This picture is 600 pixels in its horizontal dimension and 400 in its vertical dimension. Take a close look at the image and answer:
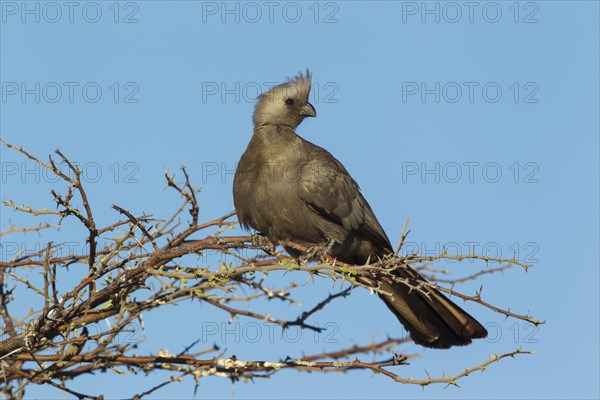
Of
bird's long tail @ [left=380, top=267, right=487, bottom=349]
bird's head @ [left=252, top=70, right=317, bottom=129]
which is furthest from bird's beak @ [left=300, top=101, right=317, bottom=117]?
bird's long tail @ [left=380, top=267, right=487, bottom=349]

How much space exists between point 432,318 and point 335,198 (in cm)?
122

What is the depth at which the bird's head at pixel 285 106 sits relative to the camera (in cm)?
646

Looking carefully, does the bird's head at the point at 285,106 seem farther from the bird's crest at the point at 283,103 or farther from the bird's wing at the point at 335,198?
the bird's wing at the point at 335,198

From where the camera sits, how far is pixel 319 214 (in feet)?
19.3

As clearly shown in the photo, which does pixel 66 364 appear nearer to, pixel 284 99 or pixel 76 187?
pixel 76 187

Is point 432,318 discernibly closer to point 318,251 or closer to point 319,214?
point 318,251

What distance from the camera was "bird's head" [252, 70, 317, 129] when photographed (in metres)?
6.46

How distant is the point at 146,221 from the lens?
397 cm

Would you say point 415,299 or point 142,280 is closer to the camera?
point 142,280

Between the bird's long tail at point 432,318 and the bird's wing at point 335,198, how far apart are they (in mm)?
538

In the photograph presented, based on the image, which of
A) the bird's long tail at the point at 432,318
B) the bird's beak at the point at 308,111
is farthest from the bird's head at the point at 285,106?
the bird's long tail at the point at 432,318

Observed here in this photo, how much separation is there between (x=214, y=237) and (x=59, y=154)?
94cm

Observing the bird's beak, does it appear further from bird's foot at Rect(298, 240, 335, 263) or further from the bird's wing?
bird's foot at Rect(298, 240, 335, 263)

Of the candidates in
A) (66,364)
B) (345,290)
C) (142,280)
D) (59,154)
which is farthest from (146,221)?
(345,290)
